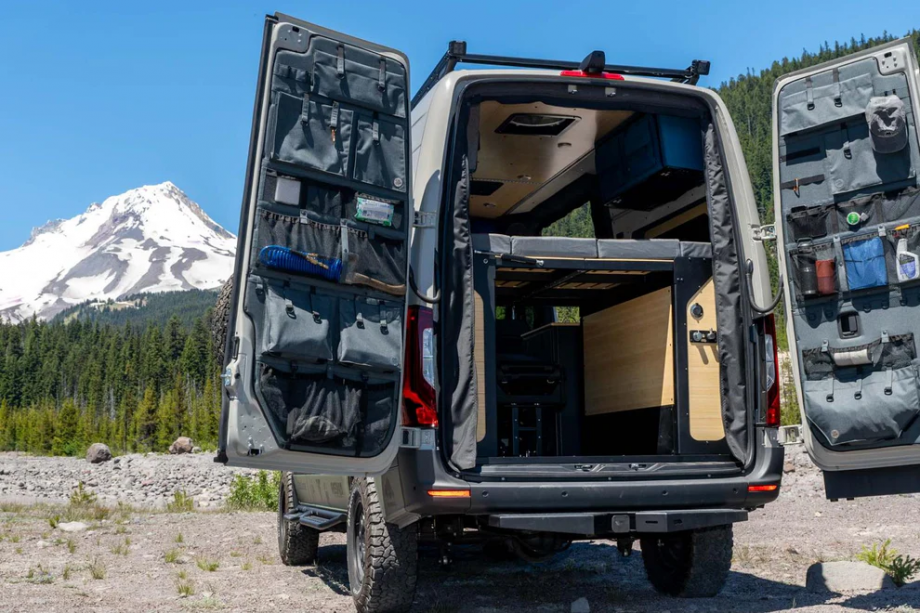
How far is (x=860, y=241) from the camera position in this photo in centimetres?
506

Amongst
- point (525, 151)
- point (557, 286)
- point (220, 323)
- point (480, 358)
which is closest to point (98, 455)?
point (220, 323)

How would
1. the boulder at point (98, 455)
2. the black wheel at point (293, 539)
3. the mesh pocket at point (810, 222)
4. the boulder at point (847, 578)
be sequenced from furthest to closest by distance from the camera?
1. the boulder at point (98, 455)
2. the black wheel at point (293, 539)
3. the boulder at point (847, 578)
4. the mesh pocket at point (810, 222)

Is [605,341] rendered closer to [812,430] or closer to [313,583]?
[812,430]

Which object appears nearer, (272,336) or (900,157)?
(272,336)

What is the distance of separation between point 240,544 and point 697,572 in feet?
16.5

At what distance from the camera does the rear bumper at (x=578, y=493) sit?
4477mm

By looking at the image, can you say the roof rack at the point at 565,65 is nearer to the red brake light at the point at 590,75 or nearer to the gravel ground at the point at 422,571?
the red brake light at the point at 590,75

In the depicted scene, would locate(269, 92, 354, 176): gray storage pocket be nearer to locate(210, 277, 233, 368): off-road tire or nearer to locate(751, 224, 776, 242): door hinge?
locate(210, 277, 233, 368): off-road tire

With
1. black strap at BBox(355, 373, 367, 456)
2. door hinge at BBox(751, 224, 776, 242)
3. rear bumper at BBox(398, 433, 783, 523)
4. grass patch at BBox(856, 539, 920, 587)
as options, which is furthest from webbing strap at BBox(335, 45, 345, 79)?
grass patch at BBox(856, 539, 920, 587)

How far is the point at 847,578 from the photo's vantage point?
569 centimetres

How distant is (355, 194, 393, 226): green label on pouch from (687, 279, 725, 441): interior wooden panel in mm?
1863

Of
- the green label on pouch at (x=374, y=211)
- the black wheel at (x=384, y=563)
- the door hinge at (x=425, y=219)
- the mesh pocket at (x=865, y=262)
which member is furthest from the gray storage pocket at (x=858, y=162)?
the black wheel at (x=384, y=563)

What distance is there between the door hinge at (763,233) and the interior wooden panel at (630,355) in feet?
1.94

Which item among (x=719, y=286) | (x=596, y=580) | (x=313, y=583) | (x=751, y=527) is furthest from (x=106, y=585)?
(x=751, y=527)
